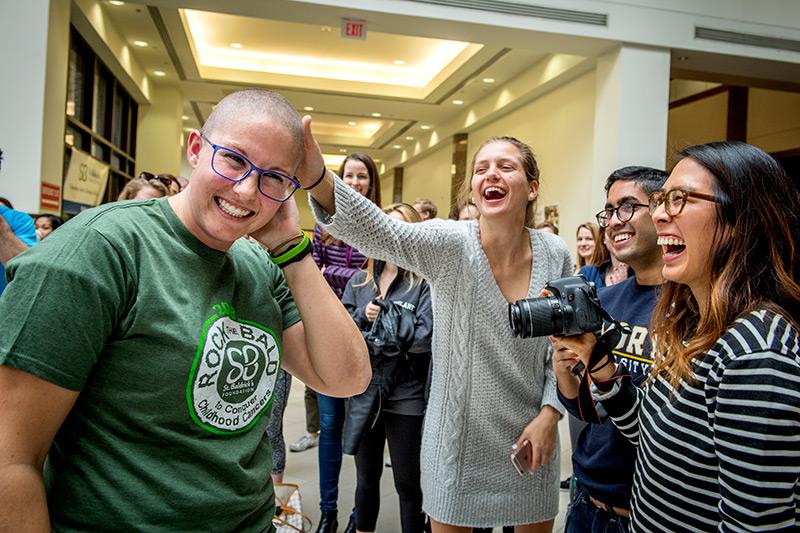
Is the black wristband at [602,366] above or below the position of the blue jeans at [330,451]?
above

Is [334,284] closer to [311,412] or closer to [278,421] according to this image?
[278,421]

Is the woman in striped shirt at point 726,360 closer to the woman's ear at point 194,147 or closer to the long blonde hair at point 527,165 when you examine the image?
the long blonde hair at point 527,165

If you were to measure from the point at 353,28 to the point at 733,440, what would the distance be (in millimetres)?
5383

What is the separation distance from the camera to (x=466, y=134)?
10.3m

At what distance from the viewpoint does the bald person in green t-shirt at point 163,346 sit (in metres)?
0.72

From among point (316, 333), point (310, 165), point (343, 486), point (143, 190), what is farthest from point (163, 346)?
point (343, 486)

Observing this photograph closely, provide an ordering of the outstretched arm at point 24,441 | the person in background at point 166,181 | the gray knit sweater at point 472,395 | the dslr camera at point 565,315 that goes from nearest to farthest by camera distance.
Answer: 1. the outstretched arm at point 24,441
2. the dslr camera at point 565,315
3. the gray knit sweater at point 472,395
4. the person in background at point 166,181

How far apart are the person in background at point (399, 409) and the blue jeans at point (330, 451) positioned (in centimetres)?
26

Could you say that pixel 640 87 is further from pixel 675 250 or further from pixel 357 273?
pixel 675 250

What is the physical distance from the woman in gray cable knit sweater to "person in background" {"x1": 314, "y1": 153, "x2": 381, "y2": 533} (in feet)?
2.99

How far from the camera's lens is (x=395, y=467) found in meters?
2.08

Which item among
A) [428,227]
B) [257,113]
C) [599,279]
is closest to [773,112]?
[599,279]

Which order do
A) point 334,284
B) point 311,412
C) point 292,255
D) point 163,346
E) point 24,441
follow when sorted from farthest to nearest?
1. point 311,412
2. point 334,284
3. point 292,255
4. point 163,346
5. point 24,441

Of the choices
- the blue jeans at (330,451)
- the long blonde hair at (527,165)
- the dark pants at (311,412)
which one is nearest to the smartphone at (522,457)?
the long blonde hair at (527,165)
